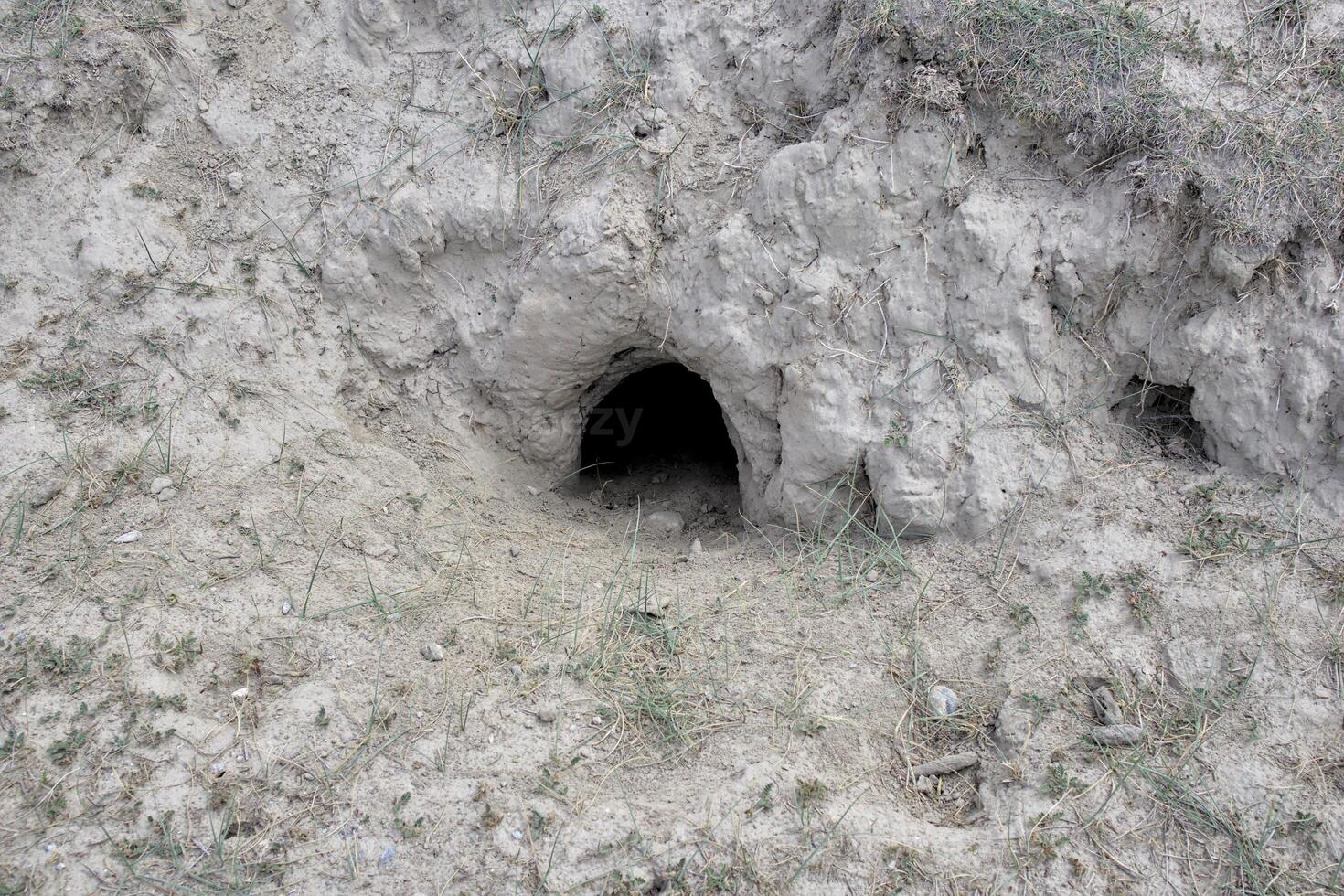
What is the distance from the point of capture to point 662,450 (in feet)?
14.5


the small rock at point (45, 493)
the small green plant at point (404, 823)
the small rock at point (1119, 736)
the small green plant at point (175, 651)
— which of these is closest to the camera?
the small green plant at point (404, 823)

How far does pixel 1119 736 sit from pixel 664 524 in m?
1.84

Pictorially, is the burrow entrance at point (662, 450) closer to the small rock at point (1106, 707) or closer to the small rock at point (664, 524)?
the small rock at point (664, 524)

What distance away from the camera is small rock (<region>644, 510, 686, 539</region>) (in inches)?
140

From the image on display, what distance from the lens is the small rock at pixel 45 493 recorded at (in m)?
2.72

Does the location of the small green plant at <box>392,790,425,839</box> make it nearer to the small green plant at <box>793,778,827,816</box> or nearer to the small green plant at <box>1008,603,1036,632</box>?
the small green plant at <box>793,778,827,816</box>

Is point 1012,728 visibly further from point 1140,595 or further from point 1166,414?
point 1166,414

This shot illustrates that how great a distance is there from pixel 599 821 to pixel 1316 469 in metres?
2.34

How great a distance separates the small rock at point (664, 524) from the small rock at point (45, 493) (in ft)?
6.50

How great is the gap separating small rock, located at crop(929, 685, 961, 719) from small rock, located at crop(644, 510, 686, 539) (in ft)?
4.46

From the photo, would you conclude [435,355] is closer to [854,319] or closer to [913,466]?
[854,319]

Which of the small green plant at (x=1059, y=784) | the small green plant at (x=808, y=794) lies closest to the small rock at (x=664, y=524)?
the small green plant at (x=808, y=794)

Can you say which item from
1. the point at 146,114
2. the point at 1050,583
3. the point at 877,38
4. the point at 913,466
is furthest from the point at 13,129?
the point at 1050,583

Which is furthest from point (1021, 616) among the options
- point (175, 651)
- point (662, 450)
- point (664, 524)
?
point (175, 651)
